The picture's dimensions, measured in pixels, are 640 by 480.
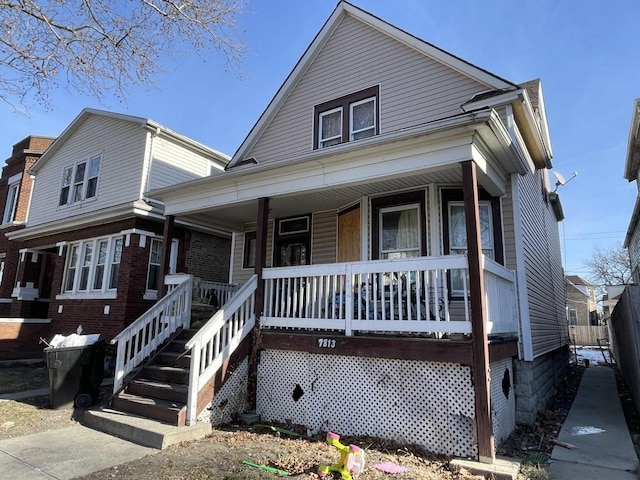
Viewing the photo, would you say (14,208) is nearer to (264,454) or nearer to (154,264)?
(154,264)

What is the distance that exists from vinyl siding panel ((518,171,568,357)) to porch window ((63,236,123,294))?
1102cm

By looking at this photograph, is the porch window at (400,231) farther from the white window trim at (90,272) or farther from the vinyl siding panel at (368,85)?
the white window trim at (90,272)

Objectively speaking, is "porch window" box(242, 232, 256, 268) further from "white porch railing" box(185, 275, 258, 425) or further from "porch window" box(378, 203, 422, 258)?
"porch window" box(378, 203, 422, 258)

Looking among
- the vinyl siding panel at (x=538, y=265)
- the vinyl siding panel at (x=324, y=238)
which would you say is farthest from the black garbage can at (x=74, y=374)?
the vinyl siding panel at (x=538, y=265)

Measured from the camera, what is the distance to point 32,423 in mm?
6504

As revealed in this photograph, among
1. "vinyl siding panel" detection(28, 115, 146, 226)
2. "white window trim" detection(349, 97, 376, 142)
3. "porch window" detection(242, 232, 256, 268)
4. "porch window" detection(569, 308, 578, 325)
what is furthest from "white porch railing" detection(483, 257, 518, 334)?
"porch window" detection(569, 308, 578, 325)

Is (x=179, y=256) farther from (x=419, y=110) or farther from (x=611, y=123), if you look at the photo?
(x=611, y=123)

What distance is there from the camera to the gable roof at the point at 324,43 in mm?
8328

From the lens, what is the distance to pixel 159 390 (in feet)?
22.0

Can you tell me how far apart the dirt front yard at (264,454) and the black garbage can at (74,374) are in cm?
23

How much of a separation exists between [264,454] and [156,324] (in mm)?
4093

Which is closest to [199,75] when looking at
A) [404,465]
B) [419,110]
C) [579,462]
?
[419,110]

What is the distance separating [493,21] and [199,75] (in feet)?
22.0

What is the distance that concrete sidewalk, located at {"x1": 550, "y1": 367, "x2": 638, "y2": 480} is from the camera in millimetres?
4969
